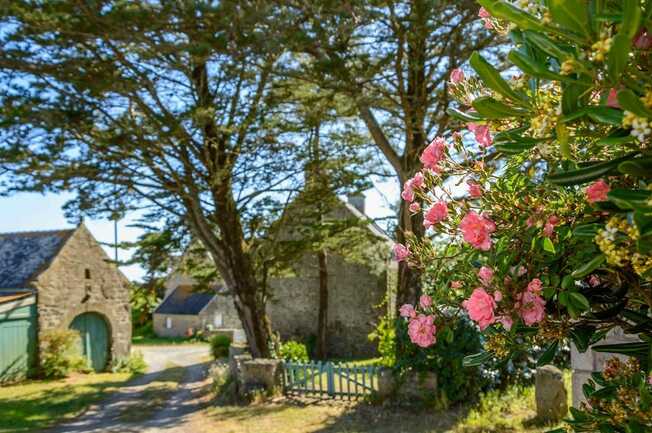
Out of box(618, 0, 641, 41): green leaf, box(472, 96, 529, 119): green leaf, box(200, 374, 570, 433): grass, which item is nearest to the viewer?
box(618, 0, 641, 41): green leaf

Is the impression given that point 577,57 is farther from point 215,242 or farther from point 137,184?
point 215,242

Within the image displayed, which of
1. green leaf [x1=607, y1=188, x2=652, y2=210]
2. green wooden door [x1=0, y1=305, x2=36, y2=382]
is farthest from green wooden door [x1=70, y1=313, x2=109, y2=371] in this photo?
green leaf [x1=607, y1=188, x2=652, y2=210]

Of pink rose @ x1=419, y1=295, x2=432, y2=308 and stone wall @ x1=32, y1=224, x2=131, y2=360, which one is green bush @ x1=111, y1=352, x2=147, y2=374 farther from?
pink rose @ x1=419, y1=295, x2=432, y2=308

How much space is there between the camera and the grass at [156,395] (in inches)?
526

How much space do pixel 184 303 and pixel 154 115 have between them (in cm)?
3451

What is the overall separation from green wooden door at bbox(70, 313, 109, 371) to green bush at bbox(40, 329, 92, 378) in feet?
4.01

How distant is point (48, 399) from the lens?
15875 millimetres

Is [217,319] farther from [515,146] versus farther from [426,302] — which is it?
[515,146]

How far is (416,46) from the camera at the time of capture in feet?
33.1

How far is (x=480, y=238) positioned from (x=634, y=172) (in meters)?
0.68

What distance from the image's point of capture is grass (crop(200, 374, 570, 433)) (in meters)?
8.45

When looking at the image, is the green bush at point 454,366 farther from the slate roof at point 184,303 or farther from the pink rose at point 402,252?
the slate roof at point 184,303

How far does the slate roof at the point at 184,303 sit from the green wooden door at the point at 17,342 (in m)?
22.2

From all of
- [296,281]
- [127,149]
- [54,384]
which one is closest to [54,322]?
[54,384]
